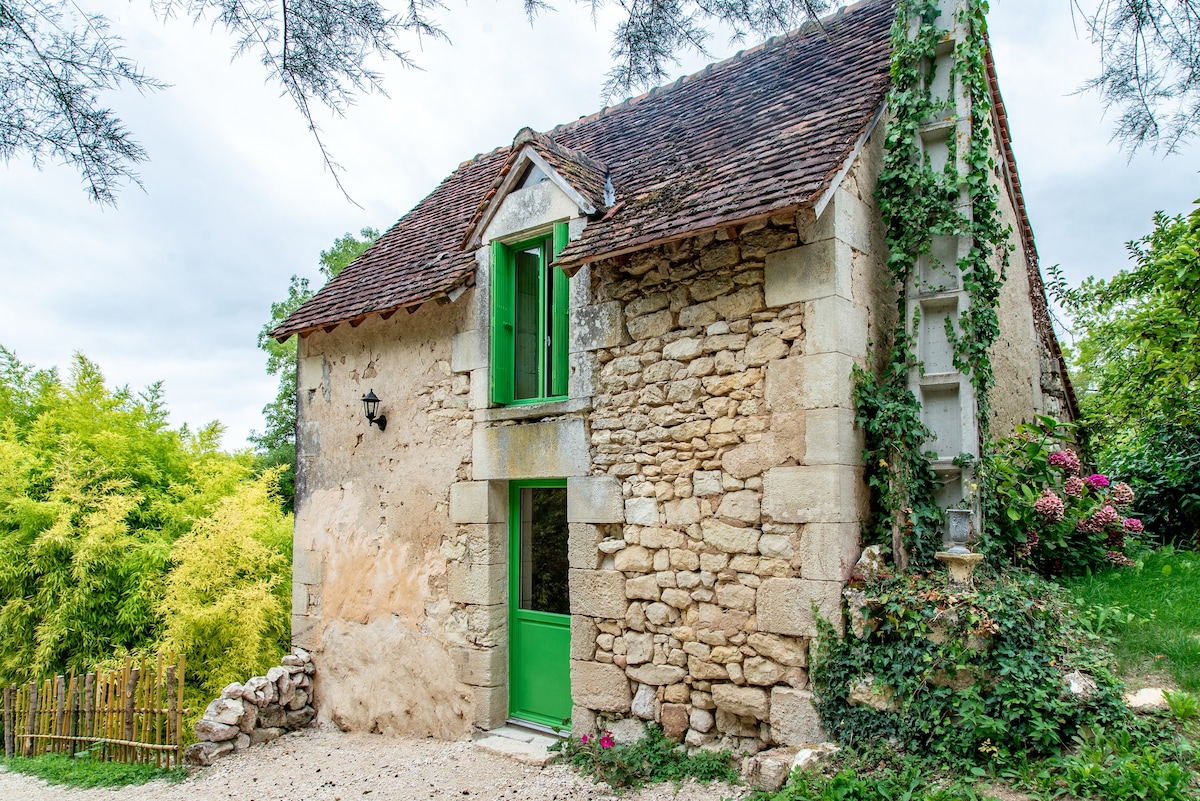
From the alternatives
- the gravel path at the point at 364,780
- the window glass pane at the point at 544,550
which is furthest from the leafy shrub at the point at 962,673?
the window glass pane at the point at 544,550

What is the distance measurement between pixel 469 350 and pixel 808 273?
10.2ft

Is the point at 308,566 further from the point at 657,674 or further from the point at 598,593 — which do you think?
the point at 657,674

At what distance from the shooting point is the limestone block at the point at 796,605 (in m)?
4.51

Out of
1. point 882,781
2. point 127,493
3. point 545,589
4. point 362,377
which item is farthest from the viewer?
point 127,493

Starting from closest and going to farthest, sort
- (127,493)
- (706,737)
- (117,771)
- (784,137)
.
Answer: (706,737)
(784,137)
(117,771)
(127,493)

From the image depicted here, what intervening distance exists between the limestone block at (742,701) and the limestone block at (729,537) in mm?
868

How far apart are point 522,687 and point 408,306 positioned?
3.55m

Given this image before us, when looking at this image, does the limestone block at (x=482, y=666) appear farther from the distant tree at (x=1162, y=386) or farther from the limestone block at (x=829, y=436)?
the distant tree at (x=1162, y=386)

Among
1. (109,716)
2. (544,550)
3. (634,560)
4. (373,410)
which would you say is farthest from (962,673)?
(109,716)

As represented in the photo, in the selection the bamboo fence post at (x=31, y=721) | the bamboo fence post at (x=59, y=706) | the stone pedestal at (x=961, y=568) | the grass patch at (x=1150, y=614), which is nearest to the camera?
the grass patch at (x=1150, y=614)

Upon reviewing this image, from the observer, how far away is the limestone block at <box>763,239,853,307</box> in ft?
15.4

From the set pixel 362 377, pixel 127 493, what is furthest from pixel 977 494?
pixel 127 493

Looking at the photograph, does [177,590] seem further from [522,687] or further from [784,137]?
[784,137]

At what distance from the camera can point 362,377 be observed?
7.49 metres
